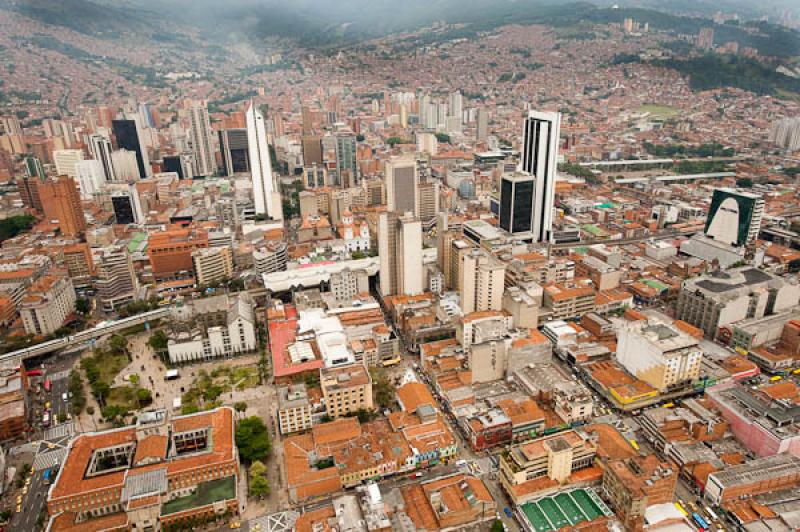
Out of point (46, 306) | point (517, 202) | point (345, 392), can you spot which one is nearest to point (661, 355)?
point (345, 392)

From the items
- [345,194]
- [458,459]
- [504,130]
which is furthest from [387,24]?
[458,459]

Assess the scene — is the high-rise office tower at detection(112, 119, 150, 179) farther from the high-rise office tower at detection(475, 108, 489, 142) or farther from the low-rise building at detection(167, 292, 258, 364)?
the high-rise office tower at detection(475, 108, 489, 142)

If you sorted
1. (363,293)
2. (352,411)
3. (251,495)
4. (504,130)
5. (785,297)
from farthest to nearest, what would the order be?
1. (504,130)
2. (363,293)
3. (785,297)
4. (352,411)
5. (251,495)

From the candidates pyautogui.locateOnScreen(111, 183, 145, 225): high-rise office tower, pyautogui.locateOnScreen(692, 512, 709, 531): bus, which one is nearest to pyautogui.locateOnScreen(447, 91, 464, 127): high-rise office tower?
pyautogui.locateOnScreen(111, 183, 145, 225): high-rise office tower

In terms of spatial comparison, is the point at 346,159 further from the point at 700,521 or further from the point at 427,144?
the point at 700,521

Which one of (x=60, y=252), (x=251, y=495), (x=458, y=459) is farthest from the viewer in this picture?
(x=60, y=252)

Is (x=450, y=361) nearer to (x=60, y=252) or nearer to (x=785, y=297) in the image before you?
(x=785, y=297)
